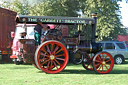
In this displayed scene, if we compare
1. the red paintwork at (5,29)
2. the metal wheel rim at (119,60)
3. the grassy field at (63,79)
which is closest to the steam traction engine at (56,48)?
the grassy field at (63,79)

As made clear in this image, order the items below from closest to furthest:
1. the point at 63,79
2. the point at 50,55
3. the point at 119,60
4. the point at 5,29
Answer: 1. the point at 63,79
2. the point at 50,55
3. the point at 5,29
4. the point at 119,60

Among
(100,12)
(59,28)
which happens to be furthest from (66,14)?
(59,28)

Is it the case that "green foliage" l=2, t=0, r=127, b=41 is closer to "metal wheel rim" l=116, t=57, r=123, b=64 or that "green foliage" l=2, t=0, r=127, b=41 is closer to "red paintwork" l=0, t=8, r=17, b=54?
"metal wheel rim" l=116, t=57, r=123, b=64

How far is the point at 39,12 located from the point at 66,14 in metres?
2.80

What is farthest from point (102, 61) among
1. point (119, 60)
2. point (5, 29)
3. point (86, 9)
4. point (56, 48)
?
point (86, 9)

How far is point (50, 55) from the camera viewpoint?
34.1ft

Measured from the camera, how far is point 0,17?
16906 millimetres

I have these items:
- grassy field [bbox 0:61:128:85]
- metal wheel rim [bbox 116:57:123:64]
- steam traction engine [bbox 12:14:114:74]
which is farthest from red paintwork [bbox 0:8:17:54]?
metal wheel rim [bbox 116:57:123:64]

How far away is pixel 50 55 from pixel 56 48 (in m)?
0.35

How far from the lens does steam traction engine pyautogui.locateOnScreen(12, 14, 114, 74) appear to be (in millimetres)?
10352

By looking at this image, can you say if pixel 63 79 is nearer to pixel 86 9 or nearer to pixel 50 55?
pixel 50 55

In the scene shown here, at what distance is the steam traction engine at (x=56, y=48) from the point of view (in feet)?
34.0

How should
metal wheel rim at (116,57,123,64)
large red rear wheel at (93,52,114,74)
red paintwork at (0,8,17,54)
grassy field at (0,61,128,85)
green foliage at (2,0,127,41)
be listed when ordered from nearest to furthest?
grassy field at (0,61,128,85), large red rear wheel at (93,52,114,74), red paintwork at (0,8,17,54), metal wheel rim at (116,57,123,64), green foliage at (2,0,127,41)

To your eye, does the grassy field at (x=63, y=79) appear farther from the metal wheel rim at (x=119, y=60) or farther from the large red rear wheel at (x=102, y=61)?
the metal wheel rim at (x=119, y=60)
